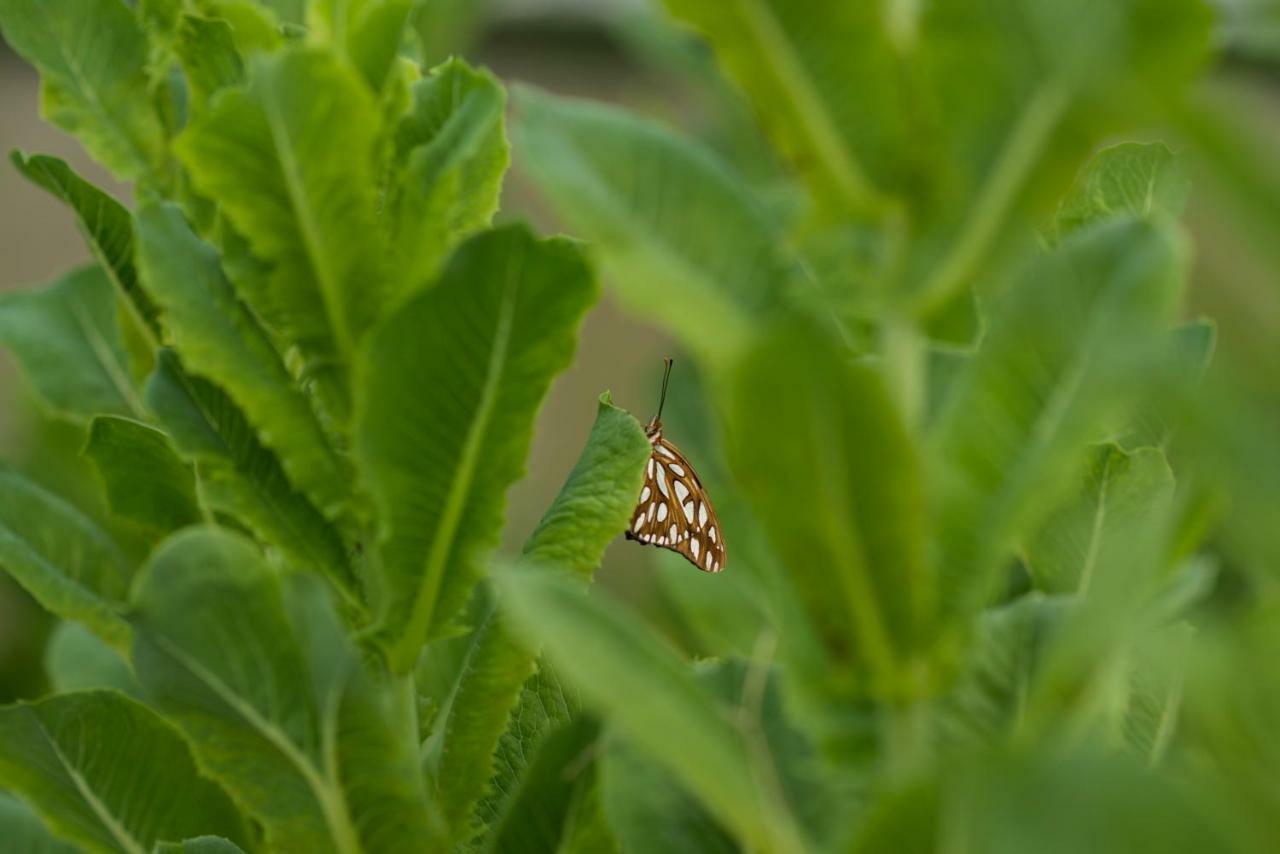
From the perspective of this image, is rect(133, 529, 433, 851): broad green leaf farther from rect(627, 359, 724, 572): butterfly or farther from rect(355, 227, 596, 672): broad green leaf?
rect(627, 359, 724, 572): butterfly

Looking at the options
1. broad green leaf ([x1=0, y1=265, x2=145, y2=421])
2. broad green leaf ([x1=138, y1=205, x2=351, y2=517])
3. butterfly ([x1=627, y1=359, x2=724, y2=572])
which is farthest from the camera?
butterfly ([x1=627, y1=359, x2=724, y2=572])

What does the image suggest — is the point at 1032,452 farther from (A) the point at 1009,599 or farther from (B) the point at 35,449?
(B) the point at 35,449

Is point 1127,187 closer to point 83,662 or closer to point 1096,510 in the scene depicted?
point 1096,510

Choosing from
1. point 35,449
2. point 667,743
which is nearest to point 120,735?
point 667,743

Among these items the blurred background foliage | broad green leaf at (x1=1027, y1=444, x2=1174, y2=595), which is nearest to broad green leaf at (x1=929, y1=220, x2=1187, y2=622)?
the blurred background foliage

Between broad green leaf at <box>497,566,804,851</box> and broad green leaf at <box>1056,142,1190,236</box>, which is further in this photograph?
broad green leaf at <box>1056,142,1190,236</box>

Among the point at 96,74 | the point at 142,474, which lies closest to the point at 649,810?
the point at 142,474

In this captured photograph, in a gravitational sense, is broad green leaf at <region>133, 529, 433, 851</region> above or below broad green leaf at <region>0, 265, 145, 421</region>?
below
